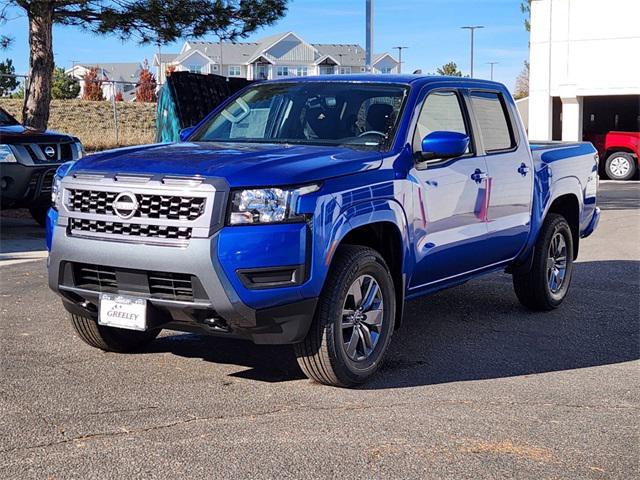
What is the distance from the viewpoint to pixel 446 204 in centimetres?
673

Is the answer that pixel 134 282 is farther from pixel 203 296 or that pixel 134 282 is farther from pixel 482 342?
pixel 482 342

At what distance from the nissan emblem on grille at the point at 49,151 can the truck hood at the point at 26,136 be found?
0.10m

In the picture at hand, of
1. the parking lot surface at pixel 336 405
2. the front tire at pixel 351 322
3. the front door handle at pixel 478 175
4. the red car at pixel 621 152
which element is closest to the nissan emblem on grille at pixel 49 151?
the parking lot surface at pixel 336 405

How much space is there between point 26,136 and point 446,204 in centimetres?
787

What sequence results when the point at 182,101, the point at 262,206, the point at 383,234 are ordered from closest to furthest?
the point at 262,206, the point at 383,234, the point at 182,101

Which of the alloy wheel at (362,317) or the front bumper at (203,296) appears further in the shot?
the alloy wheel at (362,317)

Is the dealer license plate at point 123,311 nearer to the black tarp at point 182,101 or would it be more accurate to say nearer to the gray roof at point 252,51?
the black tarp at point 182,101

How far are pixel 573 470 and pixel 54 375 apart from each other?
3125 mm

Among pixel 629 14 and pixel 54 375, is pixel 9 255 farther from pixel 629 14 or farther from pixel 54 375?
pixel 629 14

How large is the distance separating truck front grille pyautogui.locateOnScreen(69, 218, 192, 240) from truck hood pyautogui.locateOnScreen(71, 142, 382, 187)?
11.7 inches

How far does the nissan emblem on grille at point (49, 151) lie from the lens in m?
13.1

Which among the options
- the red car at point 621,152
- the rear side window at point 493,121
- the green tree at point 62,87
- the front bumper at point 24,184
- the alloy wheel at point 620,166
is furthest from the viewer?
the green tree at point 62,87

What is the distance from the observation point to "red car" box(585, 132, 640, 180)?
26.5 meters

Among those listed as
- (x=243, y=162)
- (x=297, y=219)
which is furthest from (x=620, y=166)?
(x=297, y=219)
